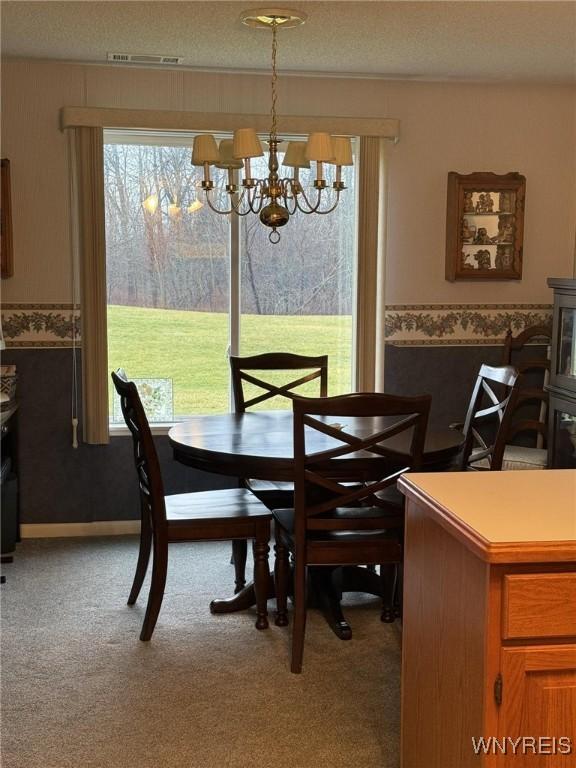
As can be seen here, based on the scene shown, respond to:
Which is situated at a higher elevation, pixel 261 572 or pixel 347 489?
pixel 347 489

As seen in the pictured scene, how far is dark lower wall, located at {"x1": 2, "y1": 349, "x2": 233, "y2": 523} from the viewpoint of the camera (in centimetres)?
485

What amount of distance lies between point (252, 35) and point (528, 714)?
127 inches

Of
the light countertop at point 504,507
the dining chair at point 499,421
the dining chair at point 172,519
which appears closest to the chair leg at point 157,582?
the dining chair at point 172,519

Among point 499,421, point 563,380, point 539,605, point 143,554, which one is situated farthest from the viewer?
point 563,380

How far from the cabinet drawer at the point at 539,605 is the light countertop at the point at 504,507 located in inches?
2.1

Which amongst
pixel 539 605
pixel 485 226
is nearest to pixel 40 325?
pixel 485 226

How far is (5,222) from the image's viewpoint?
470cm

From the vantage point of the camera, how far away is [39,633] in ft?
11.7

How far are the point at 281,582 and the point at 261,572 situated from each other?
0.11 m

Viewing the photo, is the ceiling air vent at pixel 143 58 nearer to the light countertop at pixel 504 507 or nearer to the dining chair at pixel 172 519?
the dining chair at pixel 172 519

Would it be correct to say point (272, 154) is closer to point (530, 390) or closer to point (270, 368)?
point (270, 368)

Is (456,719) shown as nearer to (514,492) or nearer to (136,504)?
(514,492)

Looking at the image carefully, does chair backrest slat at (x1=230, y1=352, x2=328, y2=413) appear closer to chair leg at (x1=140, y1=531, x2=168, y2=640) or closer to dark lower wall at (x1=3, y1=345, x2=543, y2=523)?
dark lower wall at (x1=3, y1=345, x2=543, y2=523)

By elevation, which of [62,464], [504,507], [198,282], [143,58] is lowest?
[62,464]
